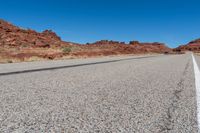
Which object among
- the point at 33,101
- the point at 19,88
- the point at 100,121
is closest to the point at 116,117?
the point at 100,121

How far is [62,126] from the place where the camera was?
9.50 ft

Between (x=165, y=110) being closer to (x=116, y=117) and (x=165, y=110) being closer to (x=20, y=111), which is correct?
→ (x=116, y=117)

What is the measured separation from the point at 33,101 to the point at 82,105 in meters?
0.87

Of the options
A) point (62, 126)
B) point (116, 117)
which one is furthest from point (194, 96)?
point (62, 126)

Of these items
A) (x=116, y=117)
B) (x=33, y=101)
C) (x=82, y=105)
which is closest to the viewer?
(x=116, y=117)

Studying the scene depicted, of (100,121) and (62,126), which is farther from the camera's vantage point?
(100,121)

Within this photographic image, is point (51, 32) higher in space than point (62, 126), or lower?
higher

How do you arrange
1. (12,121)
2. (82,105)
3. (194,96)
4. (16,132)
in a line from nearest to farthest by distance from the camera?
1. (16,132)
2. (12,121)
3. (82,105)
4. (194,96)

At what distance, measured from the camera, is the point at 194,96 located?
190 inches

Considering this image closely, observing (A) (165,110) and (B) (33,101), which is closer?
(A) (165,110)

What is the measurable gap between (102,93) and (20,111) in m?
1.93

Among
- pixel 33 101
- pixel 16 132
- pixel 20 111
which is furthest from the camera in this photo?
pixel 33 101

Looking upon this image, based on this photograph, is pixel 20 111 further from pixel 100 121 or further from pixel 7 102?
pixel 100 121

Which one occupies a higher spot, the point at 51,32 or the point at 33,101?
the point at 51,32
